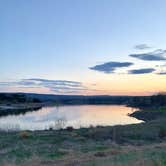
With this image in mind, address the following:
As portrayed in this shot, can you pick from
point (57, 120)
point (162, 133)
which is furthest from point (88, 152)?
point (57, 120)

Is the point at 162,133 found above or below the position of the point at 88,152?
below

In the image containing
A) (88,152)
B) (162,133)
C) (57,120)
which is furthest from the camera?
(57,120)

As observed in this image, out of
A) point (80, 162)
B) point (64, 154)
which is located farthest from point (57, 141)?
point (80, 162)

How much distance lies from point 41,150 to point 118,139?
28.9ft

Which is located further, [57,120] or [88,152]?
[57,120]

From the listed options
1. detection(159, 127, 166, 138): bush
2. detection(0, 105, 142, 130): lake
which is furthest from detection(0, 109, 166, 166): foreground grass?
detection(0, 105, 142, 130): lake

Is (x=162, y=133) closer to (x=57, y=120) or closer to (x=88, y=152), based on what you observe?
(x=88, y=152)

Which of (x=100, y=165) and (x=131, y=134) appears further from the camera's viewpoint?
(x=131, y=134)

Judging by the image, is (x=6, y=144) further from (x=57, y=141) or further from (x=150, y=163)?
(x=150, y=163)

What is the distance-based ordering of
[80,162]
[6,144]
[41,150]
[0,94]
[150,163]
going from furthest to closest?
[0,94], [6,144], [41,150], [80,162], [150,163]

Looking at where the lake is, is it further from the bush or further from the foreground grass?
the foreground grass

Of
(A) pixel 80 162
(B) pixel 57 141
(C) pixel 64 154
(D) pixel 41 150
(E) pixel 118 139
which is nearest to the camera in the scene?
(A) pixel 80 162

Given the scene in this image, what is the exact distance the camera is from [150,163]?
11188mm

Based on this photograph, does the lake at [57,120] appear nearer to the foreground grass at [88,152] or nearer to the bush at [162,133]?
the bush at [162,133]
